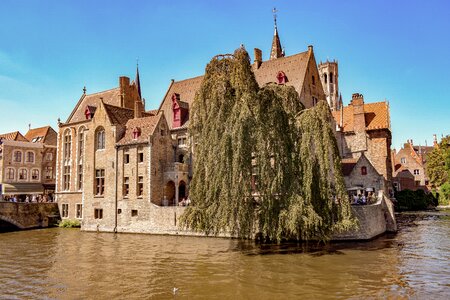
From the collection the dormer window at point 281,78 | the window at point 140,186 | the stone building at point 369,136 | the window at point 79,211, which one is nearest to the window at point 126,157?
the window at point 140,186

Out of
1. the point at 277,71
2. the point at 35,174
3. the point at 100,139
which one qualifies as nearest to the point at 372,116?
the point at 277,71

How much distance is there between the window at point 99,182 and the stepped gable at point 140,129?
11.7 ft

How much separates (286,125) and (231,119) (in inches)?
126

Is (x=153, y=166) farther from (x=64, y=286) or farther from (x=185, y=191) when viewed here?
(x=64, y=286)

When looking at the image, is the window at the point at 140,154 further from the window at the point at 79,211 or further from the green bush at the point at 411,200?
the green bush at the point at 411,200

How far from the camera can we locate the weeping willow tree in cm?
1930

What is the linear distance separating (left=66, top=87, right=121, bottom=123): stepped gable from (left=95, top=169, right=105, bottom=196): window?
7.70m

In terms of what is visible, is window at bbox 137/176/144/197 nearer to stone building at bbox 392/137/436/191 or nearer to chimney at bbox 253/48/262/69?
chimney at bbox 253/48/262/69

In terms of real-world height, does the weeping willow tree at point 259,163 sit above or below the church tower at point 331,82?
below

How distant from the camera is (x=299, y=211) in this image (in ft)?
62.2

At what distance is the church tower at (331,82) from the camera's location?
76438mm

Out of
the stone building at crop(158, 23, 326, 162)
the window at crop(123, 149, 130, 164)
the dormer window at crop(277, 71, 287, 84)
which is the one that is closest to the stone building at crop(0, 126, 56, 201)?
the window at crop(123, 149, 130, 164)

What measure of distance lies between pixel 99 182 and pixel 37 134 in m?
22.4

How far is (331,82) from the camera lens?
77.4 meters
